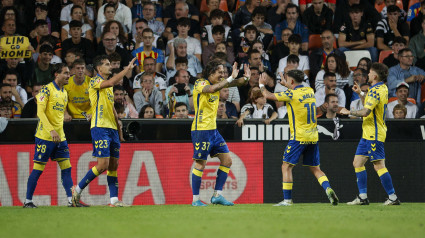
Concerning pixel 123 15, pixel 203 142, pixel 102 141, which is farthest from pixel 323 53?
pixel 102 141

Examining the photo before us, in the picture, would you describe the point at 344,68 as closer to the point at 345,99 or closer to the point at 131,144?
the point at 345,99

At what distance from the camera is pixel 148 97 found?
1479 centimetres

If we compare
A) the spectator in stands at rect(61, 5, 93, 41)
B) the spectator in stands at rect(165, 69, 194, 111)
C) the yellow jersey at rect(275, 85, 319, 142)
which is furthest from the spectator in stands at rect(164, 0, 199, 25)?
the yellow jersey at rect(275, 85, 319, 142)

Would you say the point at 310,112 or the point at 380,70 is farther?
the point at 380,70

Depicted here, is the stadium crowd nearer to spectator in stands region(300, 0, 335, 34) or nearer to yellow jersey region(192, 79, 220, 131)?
spectator in stands region(300, 0, 335, 34)

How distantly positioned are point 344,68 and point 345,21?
208cm

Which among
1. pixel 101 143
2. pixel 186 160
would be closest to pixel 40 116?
pixel 101 143

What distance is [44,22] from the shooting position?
53.9 ft

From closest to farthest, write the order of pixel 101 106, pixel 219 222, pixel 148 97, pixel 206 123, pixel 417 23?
pixel 219 222 → pixel 101 106 → pixel 206 123 → pixel 148 97 → pixel 417 23

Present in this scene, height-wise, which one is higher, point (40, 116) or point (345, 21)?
point (345, 21)

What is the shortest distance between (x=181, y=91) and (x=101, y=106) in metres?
3.76

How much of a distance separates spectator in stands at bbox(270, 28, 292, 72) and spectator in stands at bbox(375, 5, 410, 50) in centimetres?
238

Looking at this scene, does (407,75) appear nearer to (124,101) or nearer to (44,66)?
(124,101)

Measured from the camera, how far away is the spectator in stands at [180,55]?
1577 centimetres
